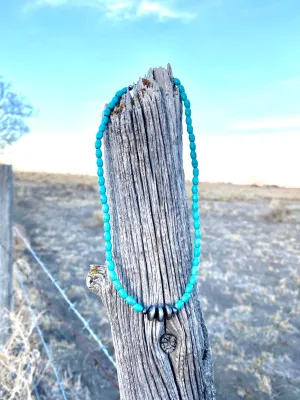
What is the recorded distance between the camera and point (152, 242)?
1242 millimetres

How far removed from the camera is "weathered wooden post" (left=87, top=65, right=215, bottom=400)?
3.90 feet

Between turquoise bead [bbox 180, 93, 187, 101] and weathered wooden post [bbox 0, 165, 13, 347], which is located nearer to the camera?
turquoise bead [bbox 180, 93, 187, 101]

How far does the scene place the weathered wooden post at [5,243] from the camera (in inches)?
141

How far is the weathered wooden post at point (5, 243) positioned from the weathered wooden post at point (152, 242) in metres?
2.55

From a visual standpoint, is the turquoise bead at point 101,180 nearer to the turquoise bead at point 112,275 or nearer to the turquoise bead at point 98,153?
the turquoise bead at point 98,153

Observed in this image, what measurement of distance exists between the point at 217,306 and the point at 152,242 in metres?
5.02

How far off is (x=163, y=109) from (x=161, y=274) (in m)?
0.54

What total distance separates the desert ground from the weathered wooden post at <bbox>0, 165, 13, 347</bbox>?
0.65 feet

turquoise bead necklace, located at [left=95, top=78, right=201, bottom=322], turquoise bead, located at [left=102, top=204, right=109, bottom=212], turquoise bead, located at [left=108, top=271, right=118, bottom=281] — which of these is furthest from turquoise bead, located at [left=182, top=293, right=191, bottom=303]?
turquoise bead, located at [left=102, top=204, right=109, bottom=212]

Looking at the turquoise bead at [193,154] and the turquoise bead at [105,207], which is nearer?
the turquoise bead at [105,207]

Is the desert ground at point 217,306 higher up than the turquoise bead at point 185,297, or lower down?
lower down

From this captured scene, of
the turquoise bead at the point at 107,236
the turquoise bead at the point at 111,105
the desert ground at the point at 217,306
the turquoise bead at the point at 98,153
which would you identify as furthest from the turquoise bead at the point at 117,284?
the desert ground at the point at 217,306

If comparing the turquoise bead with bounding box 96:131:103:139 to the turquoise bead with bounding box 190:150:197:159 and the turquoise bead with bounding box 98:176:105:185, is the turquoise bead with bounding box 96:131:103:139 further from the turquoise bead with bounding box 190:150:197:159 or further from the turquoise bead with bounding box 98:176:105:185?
the turquoise bead with bounding box 190:150:197:159

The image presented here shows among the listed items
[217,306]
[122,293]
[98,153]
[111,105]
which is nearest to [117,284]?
[122,293]
